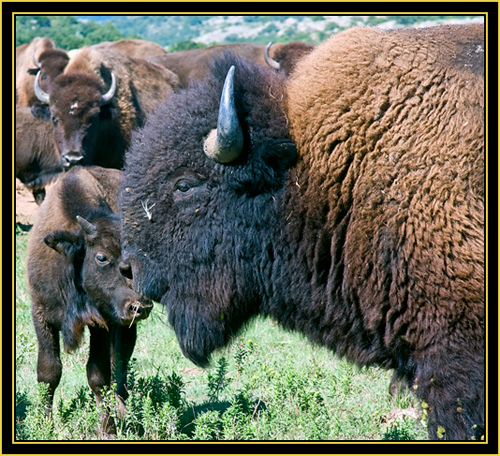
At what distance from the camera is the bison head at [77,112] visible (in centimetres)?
910

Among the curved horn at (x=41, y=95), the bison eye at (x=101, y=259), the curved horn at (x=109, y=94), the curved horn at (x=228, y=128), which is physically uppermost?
the curved horn at (x=228, y=128)

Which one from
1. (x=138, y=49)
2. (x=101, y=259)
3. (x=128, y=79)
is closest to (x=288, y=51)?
(x=138, y=49)

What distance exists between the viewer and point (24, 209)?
1286 cm

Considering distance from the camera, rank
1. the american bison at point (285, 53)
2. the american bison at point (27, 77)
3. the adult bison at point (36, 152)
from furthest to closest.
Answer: the american bison at point (285, 53)
the american bison at point (27, 77)
the adult bison at point (36, 152)

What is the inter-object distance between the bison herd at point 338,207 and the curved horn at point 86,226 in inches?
51.9

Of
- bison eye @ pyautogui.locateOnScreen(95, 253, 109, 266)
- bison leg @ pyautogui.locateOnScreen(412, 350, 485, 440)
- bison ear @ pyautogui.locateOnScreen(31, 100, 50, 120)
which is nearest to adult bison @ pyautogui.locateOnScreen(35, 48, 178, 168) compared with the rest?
bison ear @ pyautogui.locateOnScreen(31, 100, 50, 120)

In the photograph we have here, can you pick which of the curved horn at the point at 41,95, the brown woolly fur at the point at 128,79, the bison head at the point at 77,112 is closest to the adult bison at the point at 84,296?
the bison head at the point at 77,112

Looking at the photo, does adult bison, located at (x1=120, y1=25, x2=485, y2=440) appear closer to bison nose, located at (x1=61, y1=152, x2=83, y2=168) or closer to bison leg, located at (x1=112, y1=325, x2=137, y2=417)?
bison leg, located at (x1=112, y1=325, x2=137, y2=417)

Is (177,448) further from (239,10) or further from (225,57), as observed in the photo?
(239,10)

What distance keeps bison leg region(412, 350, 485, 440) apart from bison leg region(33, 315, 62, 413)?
280 cm

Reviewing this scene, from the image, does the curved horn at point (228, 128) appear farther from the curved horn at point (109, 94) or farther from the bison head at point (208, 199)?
the curved horn at point (109, 94)

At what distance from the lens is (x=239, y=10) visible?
4.14 meters

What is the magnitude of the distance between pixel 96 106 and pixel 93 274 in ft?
16.3

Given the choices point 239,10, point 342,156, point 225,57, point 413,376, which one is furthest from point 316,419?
point 239,10
